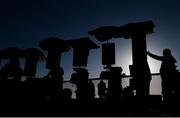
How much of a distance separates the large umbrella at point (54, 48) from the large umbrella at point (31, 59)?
1.24 metres

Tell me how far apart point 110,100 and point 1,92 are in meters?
4.11

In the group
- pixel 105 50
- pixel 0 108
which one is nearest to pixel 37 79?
pixel 0 108

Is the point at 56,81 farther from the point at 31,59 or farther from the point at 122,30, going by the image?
the point at 31,59

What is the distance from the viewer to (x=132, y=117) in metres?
5.39

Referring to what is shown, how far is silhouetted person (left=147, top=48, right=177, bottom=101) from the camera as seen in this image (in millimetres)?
7340

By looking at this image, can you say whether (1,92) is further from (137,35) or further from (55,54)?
(137,35)

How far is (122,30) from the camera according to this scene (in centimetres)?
1000

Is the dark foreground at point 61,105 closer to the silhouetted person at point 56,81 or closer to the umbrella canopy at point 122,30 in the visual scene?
the silhouetted person at point 56,81

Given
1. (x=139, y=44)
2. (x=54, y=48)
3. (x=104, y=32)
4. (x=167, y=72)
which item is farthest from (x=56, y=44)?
(x=167, y=72)

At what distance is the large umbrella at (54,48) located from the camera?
1173 cm

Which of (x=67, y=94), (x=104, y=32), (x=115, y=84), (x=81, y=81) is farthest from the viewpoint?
(x=104, y=32)

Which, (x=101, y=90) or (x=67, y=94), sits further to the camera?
(x=101, y=90)

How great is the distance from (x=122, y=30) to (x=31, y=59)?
19.7ft

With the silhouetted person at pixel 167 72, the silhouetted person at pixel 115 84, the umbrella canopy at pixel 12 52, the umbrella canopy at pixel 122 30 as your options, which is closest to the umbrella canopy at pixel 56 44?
the umbrella canopy at pixel 122 30
